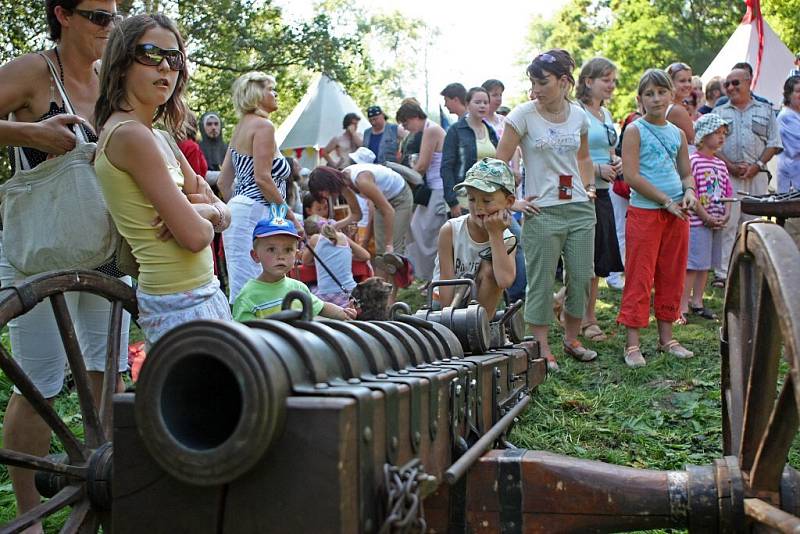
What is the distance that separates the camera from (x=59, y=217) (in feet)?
10.6

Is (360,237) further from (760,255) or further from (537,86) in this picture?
(760,255)

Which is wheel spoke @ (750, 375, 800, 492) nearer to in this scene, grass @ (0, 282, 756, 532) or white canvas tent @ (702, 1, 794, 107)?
grass @ (0, 282, 756, 532)

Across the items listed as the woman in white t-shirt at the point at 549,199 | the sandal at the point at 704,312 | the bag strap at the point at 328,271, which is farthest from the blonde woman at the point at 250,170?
the sandal at the point at 704,312

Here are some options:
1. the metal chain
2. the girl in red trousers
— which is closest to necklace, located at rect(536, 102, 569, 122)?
the girl in red trousers

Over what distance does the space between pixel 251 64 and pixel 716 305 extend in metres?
8.40

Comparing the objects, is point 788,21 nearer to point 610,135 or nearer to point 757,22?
point 757,22

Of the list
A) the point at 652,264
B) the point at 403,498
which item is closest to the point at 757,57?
the point at 652,264

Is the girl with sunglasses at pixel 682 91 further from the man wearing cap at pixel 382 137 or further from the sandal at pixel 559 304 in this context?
the man wearing cap at pixel 382 137

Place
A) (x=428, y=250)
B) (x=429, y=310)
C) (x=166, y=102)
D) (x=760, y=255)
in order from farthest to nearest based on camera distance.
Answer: (x=428, y=250), (x=429, y=310), (x=166, y=102), (x=760, y=255)

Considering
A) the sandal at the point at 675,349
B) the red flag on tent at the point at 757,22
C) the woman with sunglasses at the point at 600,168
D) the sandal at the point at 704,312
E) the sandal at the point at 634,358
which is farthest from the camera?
the red flag on tent at the point at 757,22

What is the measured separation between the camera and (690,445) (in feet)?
14.7

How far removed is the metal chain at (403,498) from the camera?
1911 millimetres

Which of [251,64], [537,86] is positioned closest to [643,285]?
[537,86]

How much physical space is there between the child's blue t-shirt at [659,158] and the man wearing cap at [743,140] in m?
2.71
